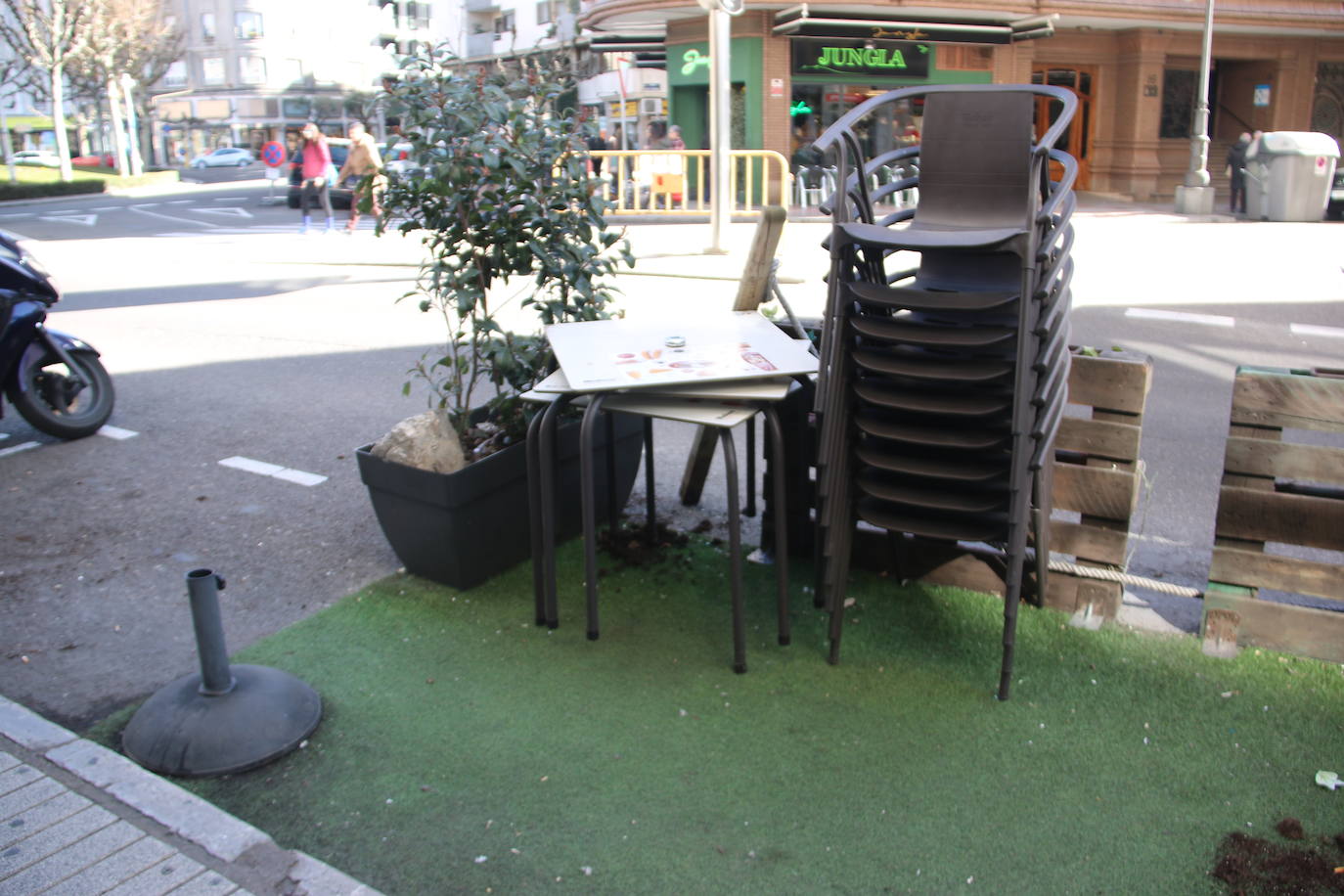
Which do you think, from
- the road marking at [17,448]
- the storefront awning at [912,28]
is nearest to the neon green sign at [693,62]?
the storefront awning at [912,28]

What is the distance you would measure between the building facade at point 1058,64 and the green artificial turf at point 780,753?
21.1 metres

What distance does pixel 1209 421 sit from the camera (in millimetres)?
6785

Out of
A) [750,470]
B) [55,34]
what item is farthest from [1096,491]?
[55,34]

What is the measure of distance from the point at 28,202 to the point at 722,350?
112 feet

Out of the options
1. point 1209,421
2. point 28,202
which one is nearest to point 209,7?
point 28,202

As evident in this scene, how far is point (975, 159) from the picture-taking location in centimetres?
349

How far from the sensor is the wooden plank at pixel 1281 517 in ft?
11.7

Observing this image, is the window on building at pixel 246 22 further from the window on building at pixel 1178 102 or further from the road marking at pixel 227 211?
the window on building at pixel 1178 102

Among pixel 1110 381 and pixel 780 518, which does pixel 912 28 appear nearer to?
pixel 1110 381

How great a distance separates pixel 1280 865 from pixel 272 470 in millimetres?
4995

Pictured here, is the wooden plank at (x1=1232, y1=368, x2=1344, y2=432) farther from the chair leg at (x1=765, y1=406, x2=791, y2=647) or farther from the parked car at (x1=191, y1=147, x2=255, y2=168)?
the parked car at (x1=191, y1=147, x2=255, y2=168)

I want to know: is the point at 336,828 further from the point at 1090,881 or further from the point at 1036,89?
the point at 1036,89

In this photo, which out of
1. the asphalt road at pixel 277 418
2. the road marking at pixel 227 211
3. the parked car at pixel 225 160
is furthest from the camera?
the parked car at pixel 225 160

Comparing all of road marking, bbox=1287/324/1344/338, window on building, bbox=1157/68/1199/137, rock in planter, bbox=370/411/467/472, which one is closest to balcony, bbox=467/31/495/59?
window on building, bbox=1157/68/1199/137
